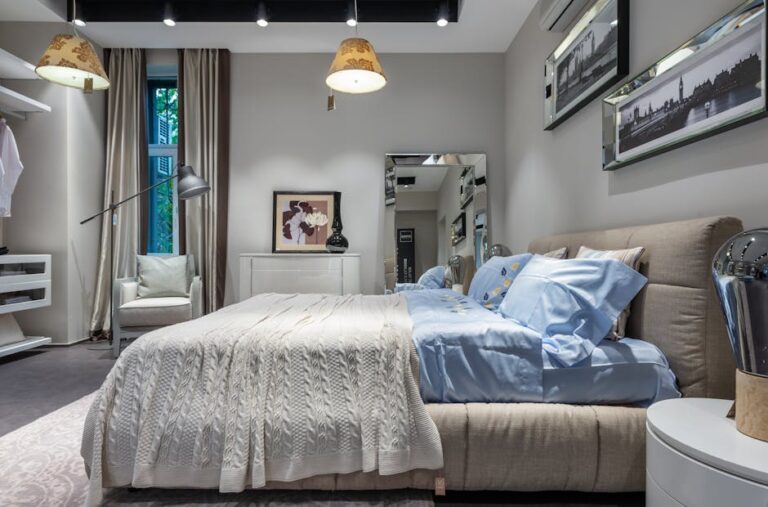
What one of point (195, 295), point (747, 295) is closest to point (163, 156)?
point (195, 295)

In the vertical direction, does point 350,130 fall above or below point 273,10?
below

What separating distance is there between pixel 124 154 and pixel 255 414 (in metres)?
3.93

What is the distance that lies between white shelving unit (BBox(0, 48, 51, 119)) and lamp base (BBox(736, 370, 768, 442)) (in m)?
4.69

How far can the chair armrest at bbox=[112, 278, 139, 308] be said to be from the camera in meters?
3.46

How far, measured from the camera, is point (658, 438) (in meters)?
1.05

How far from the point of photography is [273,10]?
3615mm

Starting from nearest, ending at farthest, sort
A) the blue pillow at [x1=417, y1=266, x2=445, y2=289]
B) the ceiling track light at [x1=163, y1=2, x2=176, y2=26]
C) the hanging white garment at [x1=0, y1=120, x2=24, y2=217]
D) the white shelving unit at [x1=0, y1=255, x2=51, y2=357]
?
1. the white shelving unit at [x1=0, y1=255, x2=51, y2=357]
2. the hanging white garment at [x1=0, y1=120, x2=24, y2=217]
3. the ceiling track light at [x1=163, y1=2, x2=176, y2=26]
4. the blue pillow at [x1=417, y1=266, x2=445, y2=289]

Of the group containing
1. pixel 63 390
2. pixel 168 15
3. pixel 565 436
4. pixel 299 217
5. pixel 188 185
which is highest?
pixel 168 15

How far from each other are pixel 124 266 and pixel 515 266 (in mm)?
3837

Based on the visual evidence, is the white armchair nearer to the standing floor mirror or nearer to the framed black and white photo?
the standing floor mirror

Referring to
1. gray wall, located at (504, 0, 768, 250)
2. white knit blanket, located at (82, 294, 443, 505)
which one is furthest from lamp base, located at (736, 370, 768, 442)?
white knit blanket, located at (82, 294, 443, 505)

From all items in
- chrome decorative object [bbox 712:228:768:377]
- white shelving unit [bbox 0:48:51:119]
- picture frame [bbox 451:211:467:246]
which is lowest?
chrome decorative object [bbox 712:228:768:377]

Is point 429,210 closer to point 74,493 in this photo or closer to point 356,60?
point 356,60

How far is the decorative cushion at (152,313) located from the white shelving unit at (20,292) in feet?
2.43
